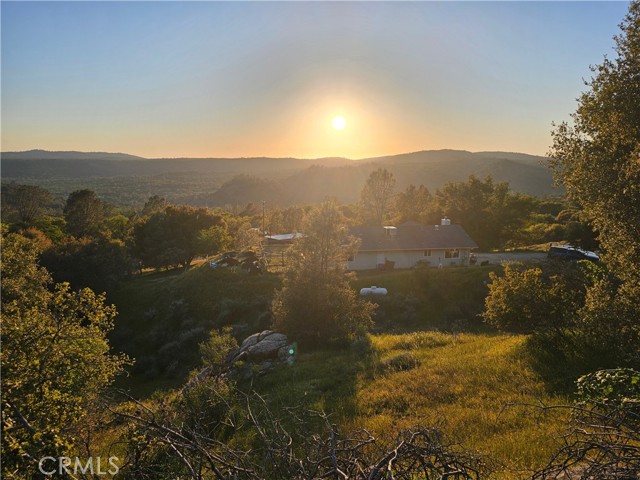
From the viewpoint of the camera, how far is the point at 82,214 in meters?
65.4

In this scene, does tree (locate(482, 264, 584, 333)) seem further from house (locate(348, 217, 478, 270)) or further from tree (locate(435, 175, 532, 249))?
tree (locate(435, 175, 532, 249))

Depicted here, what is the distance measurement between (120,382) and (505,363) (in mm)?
28094

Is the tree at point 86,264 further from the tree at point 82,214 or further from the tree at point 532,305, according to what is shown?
the tree at point 532,305

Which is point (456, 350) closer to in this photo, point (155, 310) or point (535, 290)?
point (535, 290)

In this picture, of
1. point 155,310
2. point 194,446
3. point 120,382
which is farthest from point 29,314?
point 155,310

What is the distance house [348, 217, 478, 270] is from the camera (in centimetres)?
4481

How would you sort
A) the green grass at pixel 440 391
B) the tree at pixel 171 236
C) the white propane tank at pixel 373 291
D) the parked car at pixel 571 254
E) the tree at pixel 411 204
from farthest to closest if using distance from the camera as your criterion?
the tree at pixel 411 204 < the tree at pixel 171 236 < the parked car at pixel 571 254 < the white propane tank at pixel 373 291 < the green grass at pixel 440 391

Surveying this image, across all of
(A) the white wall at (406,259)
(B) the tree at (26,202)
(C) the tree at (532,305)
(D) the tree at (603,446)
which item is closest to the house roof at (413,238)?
(A) the white wall at (406,259)

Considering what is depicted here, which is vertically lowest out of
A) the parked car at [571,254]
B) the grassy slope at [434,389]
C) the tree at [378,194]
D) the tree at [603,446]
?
the grassy slope at [434,389]

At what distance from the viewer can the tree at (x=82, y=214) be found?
6390 centimetres

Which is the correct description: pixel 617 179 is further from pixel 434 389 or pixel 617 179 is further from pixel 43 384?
pixel 43 384

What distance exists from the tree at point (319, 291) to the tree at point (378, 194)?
164ft

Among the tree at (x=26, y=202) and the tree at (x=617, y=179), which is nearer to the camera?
the tree at (x=617, y=179)

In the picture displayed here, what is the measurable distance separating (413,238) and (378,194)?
29.5 m
